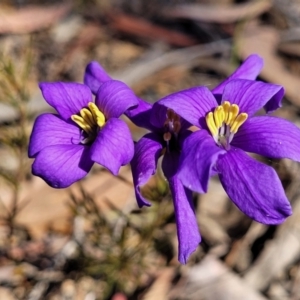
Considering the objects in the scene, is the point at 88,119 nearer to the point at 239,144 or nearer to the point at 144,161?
the point at 144,161

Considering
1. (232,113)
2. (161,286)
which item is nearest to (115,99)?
(232,113)

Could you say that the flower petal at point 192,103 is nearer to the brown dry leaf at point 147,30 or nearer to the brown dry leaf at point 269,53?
the brown dry leaf at point 269,53

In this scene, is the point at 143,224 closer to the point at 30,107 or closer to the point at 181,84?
the point at 30,107

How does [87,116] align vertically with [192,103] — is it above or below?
below

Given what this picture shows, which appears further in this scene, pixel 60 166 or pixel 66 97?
pixel 66 97

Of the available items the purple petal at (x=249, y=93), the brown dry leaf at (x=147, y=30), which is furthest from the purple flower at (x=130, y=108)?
the brown dry leaf at (x=147, y=30)
